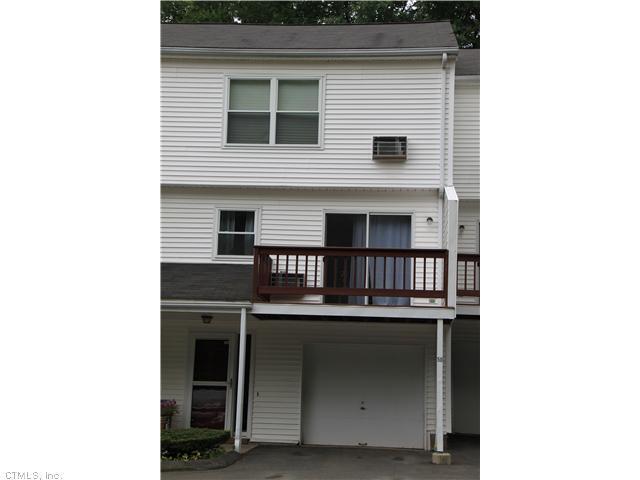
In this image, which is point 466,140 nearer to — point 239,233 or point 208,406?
point 239,233

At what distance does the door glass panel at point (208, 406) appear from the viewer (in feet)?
42.5

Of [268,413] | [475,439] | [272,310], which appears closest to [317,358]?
[268,413]

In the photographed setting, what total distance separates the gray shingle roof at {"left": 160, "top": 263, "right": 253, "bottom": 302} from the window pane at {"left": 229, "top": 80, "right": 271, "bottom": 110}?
2.96 metres

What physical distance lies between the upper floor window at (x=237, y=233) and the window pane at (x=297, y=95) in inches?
82.1

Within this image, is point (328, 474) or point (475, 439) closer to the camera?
point (328, 474)

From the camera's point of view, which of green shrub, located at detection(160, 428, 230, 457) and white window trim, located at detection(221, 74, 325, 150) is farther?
white window trim, located at detection(221, 74, 325, 150)

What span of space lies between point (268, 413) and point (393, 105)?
19.4 ft

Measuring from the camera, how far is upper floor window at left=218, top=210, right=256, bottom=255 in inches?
526

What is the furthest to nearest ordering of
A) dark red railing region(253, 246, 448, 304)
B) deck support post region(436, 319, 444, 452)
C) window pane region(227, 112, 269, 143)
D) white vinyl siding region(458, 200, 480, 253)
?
white vinyl siding region(458, 200, 480, 253) → window pane region(227, 112, 269, 143) → dark red railing region(253, 246, 448, 304) → deck support post region(436, 319, 444, 452)

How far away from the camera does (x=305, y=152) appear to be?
13281 mm

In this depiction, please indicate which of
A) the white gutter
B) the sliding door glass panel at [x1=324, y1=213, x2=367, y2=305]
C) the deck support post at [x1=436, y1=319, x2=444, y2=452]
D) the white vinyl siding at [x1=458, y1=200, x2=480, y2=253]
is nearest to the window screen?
the white gutter

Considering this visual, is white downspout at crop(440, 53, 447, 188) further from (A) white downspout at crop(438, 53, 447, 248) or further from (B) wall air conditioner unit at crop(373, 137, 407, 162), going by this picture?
(B) wall air conditioner unit at crop(373, 137, 407, 162)
